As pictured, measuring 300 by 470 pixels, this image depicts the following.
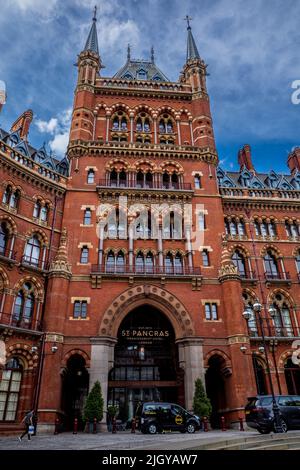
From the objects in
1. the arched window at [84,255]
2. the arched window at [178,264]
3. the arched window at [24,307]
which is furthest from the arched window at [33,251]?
the arched window at [178,264]

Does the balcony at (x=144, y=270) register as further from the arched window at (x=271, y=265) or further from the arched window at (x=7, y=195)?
the arched window at (x=7, y=195)

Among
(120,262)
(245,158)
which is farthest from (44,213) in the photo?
(245,158)

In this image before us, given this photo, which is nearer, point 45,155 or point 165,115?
point 45,155

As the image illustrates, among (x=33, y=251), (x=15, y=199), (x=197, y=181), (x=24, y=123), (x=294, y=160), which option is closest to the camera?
(x=15, y=199)

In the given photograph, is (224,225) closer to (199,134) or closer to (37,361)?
(199,134)

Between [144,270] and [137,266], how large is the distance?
29.4 inches

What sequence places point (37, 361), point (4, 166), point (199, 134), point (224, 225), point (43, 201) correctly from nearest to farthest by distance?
point (37, 361) < point (4, 166) < point (43, 201) < point (224, 225) < point (199, 134)

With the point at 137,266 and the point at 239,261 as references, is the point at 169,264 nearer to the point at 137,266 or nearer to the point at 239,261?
the point at 137,266

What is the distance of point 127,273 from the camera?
30.6 metres

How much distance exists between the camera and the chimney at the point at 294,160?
4524cm

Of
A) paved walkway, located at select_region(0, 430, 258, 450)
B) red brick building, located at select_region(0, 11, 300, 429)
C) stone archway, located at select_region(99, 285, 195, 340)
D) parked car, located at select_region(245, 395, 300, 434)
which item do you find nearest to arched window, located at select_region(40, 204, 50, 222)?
red brick building, located at select_region(0, 11, 300, 429)

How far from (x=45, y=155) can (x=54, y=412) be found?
23.7 metres

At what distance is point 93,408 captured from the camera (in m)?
24.7
